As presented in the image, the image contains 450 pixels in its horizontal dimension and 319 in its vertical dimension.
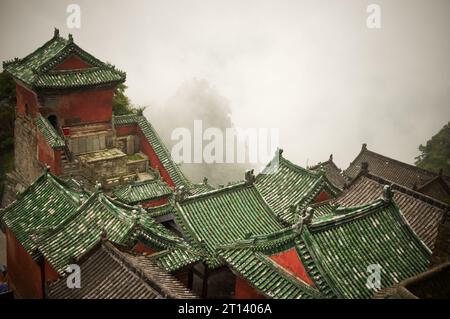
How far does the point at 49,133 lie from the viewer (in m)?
24.6

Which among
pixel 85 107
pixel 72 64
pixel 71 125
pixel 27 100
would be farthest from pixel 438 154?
pixel 27 100

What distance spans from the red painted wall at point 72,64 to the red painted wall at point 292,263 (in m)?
16.7

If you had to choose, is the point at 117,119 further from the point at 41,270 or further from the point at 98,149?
the point at 41,270

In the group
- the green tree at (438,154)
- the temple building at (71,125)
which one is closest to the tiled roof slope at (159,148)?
the temple building at (71,125)

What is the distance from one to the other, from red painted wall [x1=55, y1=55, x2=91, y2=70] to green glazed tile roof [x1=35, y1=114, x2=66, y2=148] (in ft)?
9.25

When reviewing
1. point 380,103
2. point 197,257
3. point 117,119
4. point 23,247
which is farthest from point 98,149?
point 380,103

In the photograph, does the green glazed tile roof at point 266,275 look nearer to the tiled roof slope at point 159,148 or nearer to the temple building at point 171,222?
the temple building at point 171,222

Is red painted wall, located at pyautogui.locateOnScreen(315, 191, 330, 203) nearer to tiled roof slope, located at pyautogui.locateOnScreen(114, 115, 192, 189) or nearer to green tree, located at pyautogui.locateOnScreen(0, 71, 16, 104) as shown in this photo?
tiled roof slope, located at pyautogui.locateOnScreen(114, 115, 192, 189)

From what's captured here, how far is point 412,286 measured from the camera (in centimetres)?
1214

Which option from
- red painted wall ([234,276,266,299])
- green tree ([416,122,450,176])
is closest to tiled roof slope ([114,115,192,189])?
red painted wall ([234,276,266,299])

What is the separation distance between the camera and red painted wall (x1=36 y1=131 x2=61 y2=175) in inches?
961

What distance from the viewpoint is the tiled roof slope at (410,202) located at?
17.8 m

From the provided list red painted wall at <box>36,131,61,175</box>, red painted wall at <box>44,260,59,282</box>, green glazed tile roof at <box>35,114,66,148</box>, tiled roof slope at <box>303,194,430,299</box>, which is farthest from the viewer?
red painted wall at <box>36,131,61,175</box>
